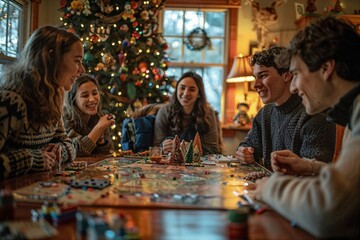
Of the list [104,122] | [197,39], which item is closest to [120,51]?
[197,39]

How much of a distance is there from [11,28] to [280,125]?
3467 millimetres

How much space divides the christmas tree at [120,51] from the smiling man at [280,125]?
Answer: 2079mm

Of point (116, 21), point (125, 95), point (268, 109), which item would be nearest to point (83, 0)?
point (116, 21)

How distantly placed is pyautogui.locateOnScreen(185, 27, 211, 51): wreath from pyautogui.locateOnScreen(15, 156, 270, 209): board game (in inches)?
142

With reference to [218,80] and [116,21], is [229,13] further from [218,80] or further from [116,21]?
[116,21]

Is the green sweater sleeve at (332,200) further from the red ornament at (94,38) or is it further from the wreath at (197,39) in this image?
the wreath at (197,39)

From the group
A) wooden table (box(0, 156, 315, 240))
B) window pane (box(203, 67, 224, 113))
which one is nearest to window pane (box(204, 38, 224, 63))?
window pane (box(203, 67, 224, 113))

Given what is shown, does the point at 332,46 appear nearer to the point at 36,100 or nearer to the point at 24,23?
the point at 36,100

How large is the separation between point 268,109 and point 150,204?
1626 millimetres

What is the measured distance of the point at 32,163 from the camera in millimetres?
1672

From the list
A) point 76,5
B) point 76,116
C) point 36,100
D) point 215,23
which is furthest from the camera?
point 215,23

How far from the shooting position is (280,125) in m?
2.38

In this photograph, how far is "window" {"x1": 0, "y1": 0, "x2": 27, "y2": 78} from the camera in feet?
13.9

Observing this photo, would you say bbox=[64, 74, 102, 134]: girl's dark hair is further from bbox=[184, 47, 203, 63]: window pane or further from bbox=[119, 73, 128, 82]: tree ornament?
bbox=[184, 47, 203, 63]: window pane
